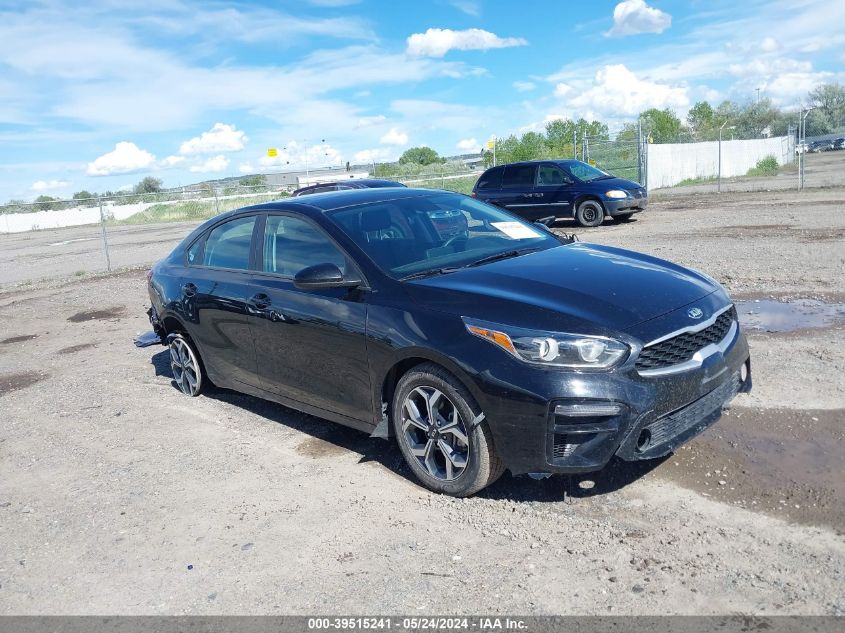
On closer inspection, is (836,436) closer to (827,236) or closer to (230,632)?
(230,632)

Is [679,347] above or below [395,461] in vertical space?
above

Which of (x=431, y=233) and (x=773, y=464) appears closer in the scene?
(x=773, y=464)

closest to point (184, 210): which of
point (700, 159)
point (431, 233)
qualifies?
point (700, 159)

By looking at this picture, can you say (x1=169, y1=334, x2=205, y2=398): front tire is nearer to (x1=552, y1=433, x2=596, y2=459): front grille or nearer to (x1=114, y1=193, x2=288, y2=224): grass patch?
(x1=552, y1=433, x2=596, y2=459): front grille

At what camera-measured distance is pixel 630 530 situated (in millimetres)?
3670

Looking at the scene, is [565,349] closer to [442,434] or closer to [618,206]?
[442,434]

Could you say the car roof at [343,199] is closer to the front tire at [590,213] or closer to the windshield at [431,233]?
the windshield at [431,233]

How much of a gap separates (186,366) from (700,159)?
107 feet

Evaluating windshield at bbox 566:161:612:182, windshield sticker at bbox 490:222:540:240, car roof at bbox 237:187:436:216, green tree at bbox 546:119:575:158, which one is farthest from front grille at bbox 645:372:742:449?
green tree at bbox 546:119:575:158

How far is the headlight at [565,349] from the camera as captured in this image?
3668 mm

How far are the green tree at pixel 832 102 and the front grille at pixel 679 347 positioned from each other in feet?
256

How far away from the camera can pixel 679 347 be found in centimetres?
388

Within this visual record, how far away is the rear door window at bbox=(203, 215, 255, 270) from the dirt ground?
1.26 meters

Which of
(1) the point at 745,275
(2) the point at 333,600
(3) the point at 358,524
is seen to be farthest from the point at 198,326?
(1) the point at 745,275
